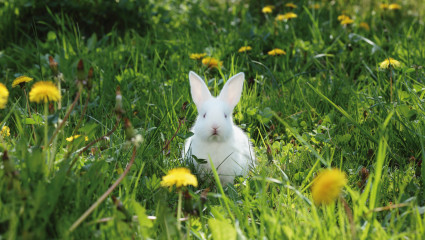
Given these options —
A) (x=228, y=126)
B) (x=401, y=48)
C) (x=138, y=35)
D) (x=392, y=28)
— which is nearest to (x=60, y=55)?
(x=138, y=35)

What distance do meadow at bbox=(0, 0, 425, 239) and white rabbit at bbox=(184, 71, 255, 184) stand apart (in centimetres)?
9

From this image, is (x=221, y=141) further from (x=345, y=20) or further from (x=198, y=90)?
(x=345, y=20)

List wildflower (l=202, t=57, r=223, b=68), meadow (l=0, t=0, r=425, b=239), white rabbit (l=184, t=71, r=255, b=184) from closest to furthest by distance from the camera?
meadow (l=0, t=0, r=425, b=239), white rabbit (l=184, t=71, r=255, b=184), wildflower (l=202, t=57, r=223, b=68)

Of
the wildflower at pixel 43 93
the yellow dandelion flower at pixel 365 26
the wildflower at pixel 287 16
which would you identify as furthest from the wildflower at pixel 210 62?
the wildflower at pixel 43 93

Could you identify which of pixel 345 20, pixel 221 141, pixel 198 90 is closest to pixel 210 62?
pixel 198 90

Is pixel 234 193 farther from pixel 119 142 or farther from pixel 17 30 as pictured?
pixel 17 30

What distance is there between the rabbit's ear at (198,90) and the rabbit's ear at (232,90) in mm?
85

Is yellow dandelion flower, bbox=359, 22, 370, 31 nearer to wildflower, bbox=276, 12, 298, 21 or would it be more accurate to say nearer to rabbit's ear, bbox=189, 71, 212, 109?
wildflower, bbox=276, 12, 298, 21

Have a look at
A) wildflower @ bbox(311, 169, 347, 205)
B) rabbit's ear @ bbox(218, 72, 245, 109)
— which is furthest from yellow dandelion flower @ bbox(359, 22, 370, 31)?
wildflower @ bbox(311, 169, 347, 205)

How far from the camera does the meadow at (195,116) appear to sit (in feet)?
6.33

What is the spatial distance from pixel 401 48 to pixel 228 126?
7.15 ft

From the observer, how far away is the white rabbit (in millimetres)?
2799

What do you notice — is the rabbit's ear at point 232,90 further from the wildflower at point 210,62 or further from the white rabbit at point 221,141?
the wildflower at point 210,62

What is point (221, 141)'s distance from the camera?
2.84 meters
